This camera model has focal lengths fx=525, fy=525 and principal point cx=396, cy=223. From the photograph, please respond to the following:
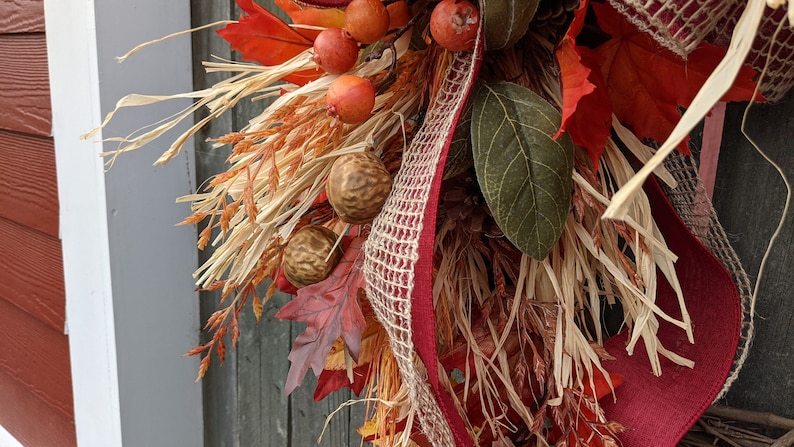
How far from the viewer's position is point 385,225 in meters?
0.36

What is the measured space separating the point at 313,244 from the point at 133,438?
75 centimetres

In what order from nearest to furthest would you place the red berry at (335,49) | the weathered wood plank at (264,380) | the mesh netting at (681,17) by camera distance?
the mesh netting at (681,17) < the red berry at (335,49) < the weathered wood plank at (264,380)

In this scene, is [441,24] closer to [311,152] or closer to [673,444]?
[311,152]

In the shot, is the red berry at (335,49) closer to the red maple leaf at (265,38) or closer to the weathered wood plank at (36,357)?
the red maple leaf at (265,38)

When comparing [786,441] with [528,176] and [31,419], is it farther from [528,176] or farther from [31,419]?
[31,419]

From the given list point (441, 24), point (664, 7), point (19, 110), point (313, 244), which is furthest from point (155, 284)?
A: point (664, 7)

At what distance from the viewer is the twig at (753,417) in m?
0.42

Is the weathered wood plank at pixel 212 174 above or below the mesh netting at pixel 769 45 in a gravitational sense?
below

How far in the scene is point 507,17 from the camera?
1.07ft

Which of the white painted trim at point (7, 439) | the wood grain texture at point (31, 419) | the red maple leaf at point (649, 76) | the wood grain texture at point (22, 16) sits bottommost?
the white painted trim at point (7, 439)

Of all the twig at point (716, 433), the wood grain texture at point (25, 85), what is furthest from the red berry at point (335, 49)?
the wood grain texture at point (25, 85)

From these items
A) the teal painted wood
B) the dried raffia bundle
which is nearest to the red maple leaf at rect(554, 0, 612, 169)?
the dried raffia bundle

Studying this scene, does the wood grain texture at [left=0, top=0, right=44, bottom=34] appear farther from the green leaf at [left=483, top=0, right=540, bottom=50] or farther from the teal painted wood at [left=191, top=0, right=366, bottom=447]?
the green leaf at [left=483, top=0, right=540, bottom=50]

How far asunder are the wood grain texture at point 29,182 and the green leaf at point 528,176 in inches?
37.2
